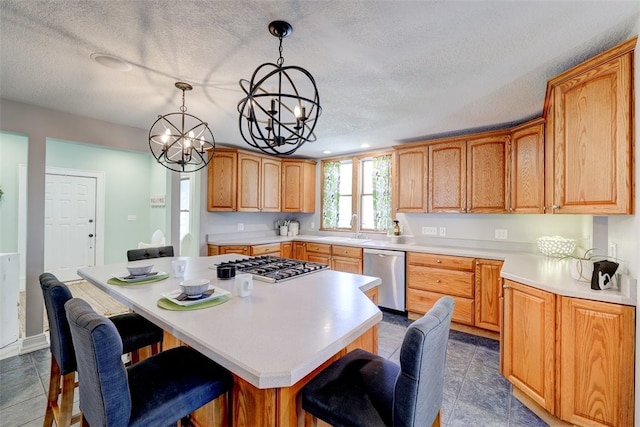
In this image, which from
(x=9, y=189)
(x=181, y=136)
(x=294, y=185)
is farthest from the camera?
(x=294, y=185)

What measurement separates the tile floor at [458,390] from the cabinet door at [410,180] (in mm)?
1761

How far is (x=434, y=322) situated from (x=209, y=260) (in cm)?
214

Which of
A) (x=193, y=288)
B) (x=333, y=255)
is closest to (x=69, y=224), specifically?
(x=333, y=255)

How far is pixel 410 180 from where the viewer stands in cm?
391

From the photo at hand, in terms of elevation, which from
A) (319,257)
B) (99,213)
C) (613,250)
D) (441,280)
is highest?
(99,213)

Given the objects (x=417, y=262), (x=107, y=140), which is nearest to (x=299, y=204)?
(x=417, y=262)

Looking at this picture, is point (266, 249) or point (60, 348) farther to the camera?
point (266, 249)

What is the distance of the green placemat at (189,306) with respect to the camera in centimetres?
133

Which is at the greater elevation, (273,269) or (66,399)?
(273,269)

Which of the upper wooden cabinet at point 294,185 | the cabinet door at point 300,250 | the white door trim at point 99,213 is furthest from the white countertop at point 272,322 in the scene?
the white door trim at point 99,213

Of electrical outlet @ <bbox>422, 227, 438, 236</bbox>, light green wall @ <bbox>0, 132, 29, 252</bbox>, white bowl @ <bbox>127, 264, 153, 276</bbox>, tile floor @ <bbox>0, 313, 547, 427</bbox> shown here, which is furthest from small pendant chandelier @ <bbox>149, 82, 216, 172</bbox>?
electrical outlet @ <bbox>422, 227, 438, 236</bbox>

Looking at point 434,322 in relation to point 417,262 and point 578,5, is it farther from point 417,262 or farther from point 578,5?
point 417,262

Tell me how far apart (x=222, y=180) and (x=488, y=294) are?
374 centimetres

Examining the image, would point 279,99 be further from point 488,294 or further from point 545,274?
point 488,294
